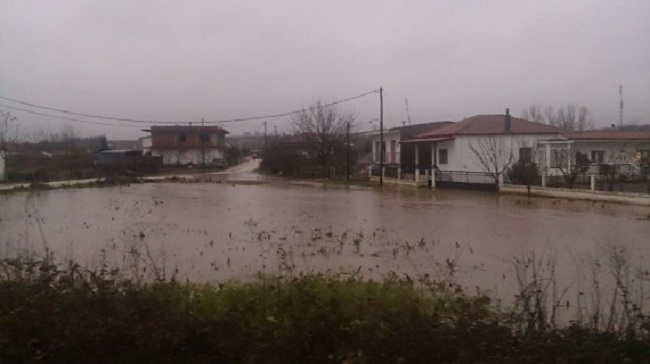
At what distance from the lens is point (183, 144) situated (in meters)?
73.1

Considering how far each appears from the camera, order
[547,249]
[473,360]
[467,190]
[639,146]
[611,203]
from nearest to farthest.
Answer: [473,360], [547,249], [611,203], [467,190], [639,146]

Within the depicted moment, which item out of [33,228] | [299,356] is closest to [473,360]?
[299,356]

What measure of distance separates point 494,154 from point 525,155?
168 centimetres

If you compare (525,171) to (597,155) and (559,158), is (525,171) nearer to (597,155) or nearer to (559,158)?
(559,158)

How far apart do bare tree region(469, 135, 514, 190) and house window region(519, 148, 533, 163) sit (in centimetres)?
54

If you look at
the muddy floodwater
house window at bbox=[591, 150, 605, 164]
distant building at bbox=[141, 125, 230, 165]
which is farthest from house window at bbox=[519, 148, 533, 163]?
distant building at bbox=[141, 125, 230, 165]

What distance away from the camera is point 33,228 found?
53.5ft

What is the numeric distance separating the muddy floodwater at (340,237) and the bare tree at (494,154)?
5517 mm

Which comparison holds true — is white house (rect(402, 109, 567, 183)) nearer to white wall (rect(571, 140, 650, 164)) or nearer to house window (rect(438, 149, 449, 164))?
house window (rect(438, 149, 449, 164))

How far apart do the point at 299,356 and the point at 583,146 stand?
1404 inches

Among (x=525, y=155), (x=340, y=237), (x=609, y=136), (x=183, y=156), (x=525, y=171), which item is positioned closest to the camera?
(x=340, y=237)

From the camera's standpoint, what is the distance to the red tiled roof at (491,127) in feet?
119

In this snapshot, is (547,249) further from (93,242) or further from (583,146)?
(583,146)

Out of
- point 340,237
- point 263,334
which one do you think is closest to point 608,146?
point 340,237
